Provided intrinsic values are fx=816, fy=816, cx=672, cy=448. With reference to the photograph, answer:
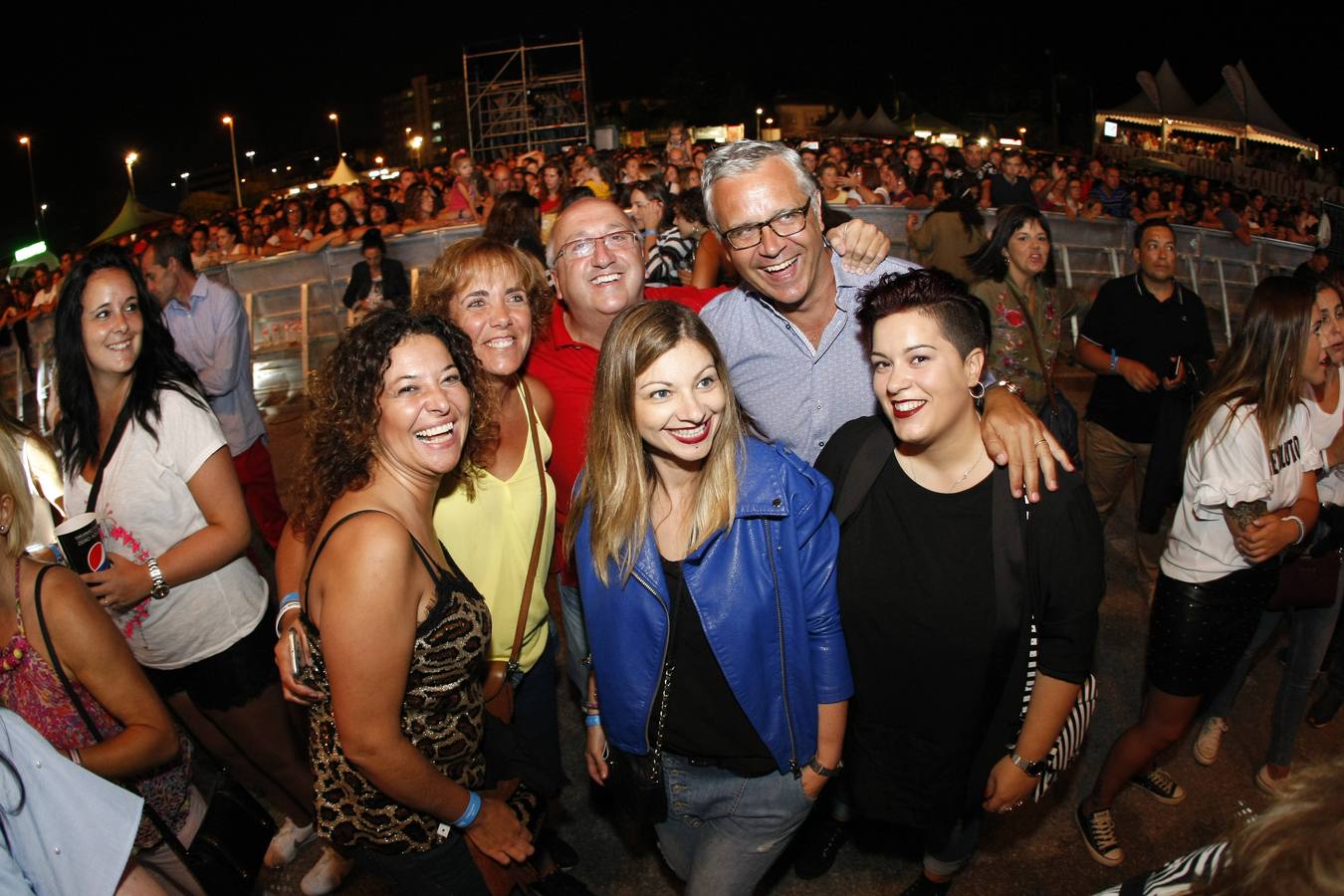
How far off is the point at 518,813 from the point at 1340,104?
62.0 metres

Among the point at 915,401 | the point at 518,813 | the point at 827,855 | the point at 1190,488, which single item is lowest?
the point at 827,855

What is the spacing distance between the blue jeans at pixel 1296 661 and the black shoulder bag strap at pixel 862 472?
2.14 meters

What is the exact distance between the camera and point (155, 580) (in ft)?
9.23

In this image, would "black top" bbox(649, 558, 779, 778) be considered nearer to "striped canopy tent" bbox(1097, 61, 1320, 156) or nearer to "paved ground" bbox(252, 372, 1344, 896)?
"paved ground" bbox(252, 372, 1344, 896)

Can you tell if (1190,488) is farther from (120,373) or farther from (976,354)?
(120,373)

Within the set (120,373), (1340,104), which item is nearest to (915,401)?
(120,373)

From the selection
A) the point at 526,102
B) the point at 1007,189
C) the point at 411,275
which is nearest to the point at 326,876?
the point at 411,275

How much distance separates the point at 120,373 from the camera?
9.51 feet

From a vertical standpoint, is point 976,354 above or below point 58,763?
above

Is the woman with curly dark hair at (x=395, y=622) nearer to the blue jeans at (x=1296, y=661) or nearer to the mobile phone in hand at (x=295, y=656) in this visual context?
the mobile phone in hand at (x=295, y=656)

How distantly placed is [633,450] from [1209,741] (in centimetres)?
319

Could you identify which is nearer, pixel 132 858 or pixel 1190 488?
pixel 132 858

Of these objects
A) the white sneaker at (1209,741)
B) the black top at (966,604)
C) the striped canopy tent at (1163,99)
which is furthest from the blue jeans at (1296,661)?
the striped canopy tent at (1163,99)

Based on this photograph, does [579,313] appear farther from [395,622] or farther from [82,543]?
[82,543]
